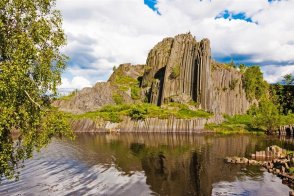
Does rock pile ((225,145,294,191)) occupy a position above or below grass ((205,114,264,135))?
below

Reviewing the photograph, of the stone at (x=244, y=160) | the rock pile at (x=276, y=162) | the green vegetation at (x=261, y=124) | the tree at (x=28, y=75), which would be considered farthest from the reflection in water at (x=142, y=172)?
the green vegetation at (x=261, y=124)

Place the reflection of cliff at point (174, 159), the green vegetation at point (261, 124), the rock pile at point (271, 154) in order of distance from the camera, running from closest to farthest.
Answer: the reflection of cliff at point (174, 159), the rock pile at point (271, 154), the green vegetation at point (261, 124)

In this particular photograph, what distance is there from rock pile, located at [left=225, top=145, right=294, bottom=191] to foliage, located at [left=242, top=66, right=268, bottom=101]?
105 m

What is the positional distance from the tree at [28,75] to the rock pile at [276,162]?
1664 inches

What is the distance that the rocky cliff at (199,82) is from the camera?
16912cm

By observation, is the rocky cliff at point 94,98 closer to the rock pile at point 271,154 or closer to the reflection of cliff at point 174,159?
the reflection of cliff at point 174,159

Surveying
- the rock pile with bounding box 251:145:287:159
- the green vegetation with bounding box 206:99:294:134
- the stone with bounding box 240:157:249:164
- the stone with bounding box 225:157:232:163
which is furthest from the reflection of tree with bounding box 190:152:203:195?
the green vegetation with bounding box 206:99:294:134

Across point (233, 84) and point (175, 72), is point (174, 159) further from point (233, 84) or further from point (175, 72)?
point (233, 84)

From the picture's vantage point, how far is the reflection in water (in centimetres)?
5462

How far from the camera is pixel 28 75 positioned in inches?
1303

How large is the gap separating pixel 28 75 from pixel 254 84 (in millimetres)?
171869

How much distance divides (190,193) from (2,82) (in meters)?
34.4

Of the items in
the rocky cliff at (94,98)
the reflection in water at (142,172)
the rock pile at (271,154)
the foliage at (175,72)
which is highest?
the foliage at (175,72)

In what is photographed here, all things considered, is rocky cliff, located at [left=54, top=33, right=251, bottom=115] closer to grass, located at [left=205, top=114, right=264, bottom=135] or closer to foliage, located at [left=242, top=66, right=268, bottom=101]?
foliage, located at [left=242, top=66, right=268, bottom=101]
